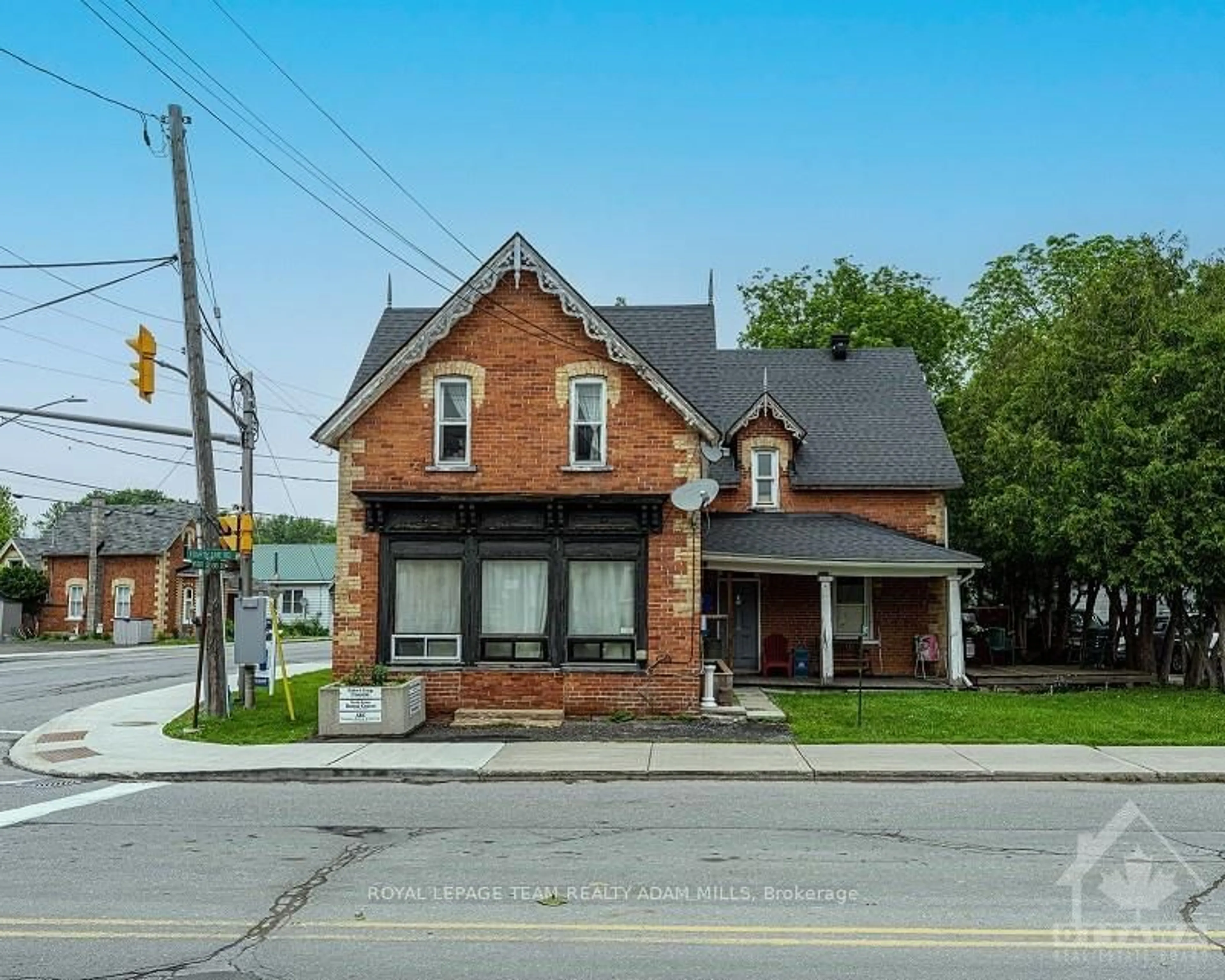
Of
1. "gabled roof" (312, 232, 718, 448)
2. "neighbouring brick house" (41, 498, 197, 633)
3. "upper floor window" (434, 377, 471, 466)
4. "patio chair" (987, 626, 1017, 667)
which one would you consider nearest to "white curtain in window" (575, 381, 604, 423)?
"gabled roof" (312, 232, 718, 448)

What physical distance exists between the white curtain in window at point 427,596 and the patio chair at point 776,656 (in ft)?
29.6

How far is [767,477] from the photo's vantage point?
91.7 feet

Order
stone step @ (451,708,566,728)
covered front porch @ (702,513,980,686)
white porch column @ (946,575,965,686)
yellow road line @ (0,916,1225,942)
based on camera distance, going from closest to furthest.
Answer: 1. yellow road line @ (0,916,1225,942)
2. stone step @ (451,708,566,728)
3. white porch column @ (946,575,965,686)
4. covered front porch @ (702,513,980,686)

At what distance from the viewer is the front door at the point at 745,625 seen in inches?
1068

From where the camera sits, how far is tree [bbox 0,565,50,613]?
5562 cm

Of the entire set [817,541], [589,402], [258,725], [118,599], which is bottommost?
[258,725]

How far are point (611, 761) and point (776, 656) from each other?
39.7ft

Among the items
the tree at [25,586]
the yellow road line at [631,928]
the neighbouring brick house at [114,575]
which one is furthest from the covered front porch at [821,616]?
the tree at [25,586]

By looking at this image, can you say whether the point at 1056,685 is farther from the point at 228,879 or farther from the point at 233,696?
the point at 228,879

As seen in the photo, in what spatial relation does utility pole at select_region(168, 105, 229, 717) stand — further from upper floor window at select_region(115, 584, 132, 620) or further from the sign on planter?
upper floor window at select_region(115, 584, 132, 620)

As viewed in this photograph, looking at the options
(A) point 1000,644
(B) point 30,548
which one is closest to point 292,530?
(B) point 30,548

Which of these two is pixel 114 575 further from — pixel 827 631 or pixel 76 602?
pixel 827 631

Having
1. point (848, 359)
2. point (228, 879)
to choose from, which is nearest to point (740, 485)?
point (848, 359)

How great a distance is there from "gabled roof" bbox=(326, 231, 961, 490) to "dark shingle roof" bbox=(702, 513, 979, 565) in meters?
0.97
